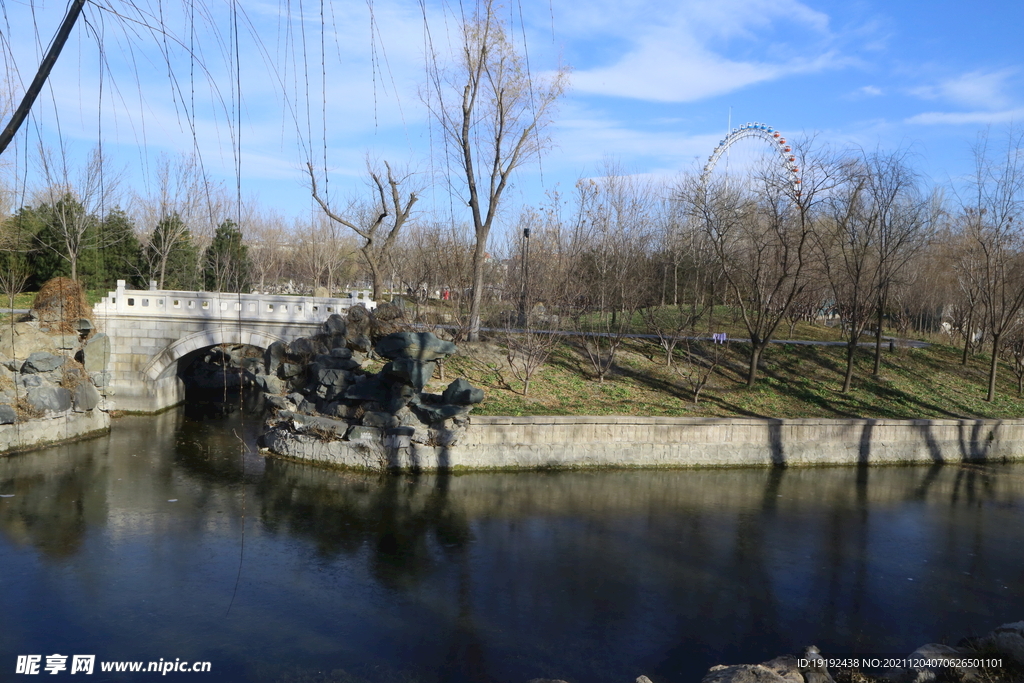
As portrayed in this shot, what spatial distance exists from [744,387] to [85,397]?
59.9 feet

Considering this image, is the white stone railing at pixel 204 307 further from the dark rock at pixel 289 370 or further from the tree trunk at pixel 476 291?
the tree trunk at pixel 476 291

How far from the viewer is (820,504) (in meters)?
14.6

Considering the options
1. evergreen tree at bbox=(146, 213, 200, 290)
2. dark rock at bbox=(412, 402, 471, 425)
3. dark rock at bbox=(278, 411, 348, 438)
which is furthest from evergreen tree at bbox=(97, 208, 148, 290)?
dark rock at bbox=(412, 402, 471, 425)

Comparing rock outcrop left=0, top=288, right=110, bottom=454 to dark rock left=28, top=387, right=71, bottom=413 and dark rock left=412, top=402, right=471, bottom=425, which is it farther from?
dark rock left=412, top=402, right=471, bottom=425

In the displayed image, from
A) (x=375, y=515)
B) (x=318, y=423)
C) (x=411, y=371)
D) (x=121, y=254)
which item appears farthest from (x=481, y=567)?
(x=121, y=254)

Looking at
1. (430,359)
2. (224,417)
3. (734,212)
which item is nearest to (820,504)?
(430,359)

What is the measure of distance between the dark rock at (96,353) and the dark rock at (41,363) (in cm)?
153

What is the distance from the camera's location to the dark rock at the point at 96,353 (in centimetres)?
2002

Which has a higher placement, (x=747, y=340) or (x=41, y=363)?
(x=747, y=340)

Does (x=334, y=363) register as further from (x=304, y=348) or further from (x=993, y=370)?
(x=993, y=370)

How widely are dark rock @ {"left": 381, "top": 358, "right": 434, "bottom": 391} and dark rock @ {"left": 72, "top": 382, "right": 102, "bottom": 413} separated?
27.0 feet

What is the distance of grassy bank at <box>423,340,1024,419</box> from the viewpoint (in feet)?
62.8

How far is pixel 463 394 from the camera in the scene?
16.2 metres

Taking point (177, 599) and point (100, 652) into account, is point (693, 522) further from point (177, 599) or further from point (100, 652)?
point (100, 652)
